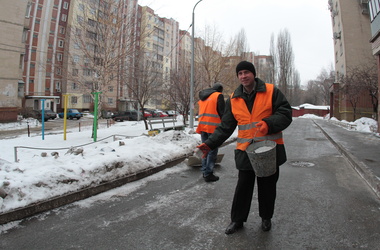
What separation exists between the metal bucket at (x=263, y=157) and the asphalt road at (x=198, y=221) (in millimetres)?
769

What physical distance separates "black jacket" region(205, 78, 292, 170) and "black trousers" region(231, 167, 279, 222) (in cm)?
16

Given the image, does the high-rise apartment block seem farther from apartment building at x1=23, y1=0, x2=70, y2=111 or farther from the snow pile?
the snow pile

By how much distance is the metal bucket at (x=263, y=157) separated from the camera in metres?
2.60

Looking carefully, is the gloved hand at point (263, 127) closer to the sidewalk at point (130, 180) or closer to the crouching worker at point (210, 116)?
the crouching worker at point (210, 116)

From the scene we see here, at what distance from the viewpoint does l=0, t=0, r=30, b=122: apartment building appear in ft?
81.4

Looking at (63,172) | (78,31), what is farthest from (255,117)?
(78,31)

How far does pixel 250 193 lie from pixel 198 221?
0.82m

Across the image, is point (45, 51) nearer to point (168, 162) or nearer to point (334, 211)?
point (168, 162)

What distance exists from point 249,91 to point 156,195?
2545 millimetres

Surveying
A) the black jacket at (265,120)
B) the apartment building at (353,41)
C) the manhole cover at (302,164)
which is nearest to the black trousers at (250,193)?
the black jacket at (265,120)

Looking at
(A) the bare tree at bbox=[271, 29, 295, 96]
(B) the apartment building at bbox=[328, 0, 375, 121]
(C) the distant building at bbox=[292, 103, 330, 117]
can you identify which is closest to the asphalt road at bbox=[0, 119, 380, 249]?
(B) the apartment building at bbox=[328, 0, 375, 121]

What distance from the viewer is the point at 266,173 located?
2.69m

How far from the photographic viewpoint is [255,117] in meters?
2.82

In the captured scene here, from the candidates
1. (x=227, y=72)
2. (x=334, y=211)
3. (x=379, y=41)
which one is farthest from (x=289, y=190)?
(x=227, y=72)
